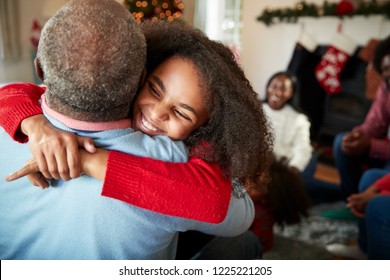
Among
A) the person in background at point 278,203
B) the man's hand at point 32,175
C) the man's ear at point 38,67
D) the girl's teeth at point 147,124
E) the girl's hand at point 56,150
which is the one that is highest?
the man's ear at point 38,67

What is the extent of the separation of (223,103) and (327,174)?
8.72ft

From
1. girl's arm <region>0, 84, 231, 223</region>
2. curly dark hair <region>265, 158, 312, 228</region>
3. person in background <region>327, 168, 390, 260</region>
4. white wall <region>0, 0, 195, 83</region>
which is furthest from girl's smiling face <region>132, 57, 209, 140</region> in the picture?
white wall <region>0, 0, 195, 83</region>

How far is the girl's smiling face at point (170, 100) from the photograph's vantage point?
0.71 m

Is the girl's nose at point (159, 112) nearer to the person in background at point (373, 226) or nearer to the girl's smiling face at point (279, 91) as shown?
the person in background at point (373, 226)

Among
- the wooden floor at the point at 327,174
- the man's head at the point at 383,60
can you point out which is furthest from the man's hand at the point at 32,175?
the wooden floor at the point at 327,174

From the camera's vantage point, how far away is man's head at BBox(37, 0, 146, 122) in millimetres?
473

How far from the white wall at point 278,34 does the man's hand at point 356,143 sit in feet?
4.93

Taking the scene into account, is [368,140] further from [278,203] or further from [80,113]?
[80,113]

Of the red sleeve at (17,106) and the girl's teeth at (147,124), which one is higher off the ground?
the red sleeve at (17,106)

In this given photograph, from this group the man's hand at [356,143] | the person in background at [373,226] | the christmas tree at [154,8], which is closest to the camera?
the person in background at [373,226]

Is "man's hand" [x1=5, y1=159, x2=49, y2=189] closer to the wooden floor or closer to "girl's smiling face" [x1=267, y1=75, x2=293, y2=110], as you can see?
"girl's smiling face" [x1=267, y1=75, x2=293, y2=110]

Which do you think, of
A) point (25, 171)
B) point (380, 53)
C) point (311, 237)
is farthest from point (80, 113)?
point (380, 53)

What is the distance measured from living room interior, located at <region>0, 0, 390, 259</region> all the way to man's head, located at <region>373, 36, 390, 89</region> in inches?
36.9
